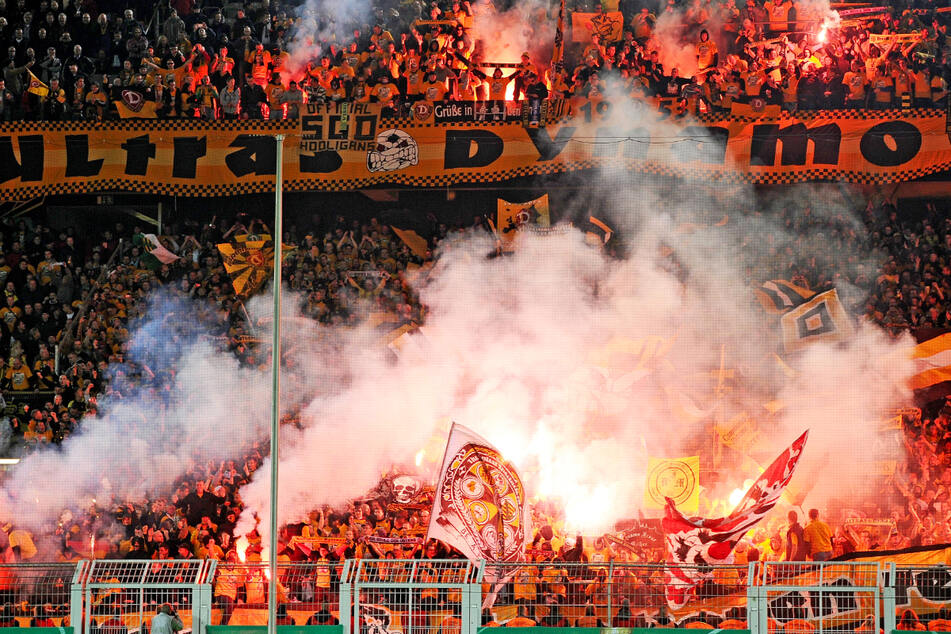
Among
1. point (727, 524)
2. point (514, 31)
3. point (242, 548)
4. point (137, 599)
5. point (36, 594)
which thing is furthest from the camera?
point (514, 31)

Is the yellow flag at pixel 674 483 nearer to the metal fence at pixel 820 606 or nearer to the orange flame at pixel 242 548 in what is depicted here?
the metal fence at pixel 820 606

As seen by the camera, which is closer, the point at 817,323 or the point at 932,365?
the point at 932,365

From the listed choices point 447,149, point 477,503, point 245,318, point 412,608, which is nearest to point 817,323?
point 477,503

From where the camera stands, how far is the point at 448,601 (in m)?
10.2

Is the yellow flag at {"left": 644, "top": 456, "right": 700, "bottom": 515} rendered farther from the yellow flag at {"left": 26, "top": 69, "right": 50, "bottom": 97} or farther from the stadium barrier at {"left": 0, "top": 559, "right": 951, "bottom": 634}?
the yellow flag at {"left": 26, "top": 69, "right": 50, "bottom": 97}

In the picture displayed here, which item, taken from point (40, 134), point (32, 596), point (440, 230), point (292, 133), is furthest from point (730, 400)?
point (40, 134)

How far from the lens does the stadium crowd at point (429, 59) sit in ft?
52.9

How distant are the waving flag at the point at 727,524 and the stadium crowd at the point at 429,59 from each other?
490 centimetres

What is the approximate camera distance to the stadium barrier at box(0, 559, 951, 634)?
9.88 m

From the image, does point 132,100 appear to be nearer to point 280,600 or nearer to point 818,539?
point 280,600

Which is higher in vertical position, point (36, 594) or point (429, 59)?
point (429, 59)

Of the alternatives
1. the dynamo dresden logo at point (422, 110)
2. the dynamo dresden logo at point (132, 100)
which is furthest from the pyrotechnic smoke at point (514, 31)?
the dynamo dresden logo at point (132, 100)

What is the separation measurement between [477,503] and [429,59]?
22.9 feet

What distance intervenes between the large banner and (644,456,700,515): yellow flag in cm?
376
